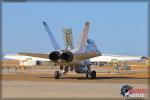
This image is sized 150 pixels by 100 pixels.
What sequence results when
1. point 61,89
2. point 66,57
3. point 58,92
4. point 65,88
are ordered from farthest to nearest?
point 66,57 < point 65,88 < point 61,89 < point 58,92

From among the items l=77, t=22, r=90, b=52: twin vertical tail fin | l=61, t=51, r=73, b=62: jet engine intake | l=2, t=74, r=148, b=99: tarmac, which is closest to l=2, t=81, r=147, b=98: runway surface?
l=2, t=74, r=148, b=99: tarmac

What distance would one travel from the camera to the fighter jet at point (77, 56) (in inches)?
1791

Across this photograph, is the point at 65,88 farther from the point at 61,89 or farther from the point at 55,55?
the point at 55,55

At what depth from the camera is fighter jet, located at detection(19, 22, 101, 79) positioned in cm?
4550

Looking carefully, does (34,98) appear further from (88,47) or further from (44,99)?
(88,47)

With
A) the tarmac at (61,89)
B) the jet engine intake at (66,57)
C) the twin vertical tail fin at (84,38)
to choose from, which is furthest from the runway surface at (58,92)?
the twin vertical tail fin at (84,38)

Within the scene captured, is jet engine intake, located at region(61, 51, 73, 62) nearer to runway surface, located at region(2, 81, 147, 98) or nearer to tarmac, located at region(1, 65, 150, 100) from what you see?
tarmac, located at region(1, 65, 150, 100)

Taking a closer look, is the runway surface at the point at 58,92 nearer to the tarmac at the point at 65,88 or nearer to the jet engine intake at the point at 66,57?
the tarmac at the point at 65,88

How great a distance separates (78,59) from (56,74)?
2646mm

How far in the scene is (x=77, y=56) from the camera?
46.1m

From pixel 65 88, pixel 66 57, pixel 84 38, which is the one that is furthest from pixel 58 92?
pixel 84 38

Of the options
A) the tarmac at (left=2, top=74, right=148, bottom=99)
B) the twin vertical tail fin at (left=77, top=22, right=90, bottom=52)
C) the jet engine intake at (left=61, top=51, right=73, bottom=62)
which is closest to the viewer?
the tarmac at (left=2, top=74, right=148, bottom=99)

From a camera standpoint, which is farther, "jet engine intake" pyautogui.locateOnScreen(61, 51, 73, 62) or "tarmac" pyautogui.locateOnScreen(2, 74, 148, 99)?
"jet engine intake" pyautogui.locateOnScreen(61, 51, 73, 62)

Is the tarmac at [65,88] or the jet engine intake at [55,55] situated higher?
the jet engine intake at [55,55]
